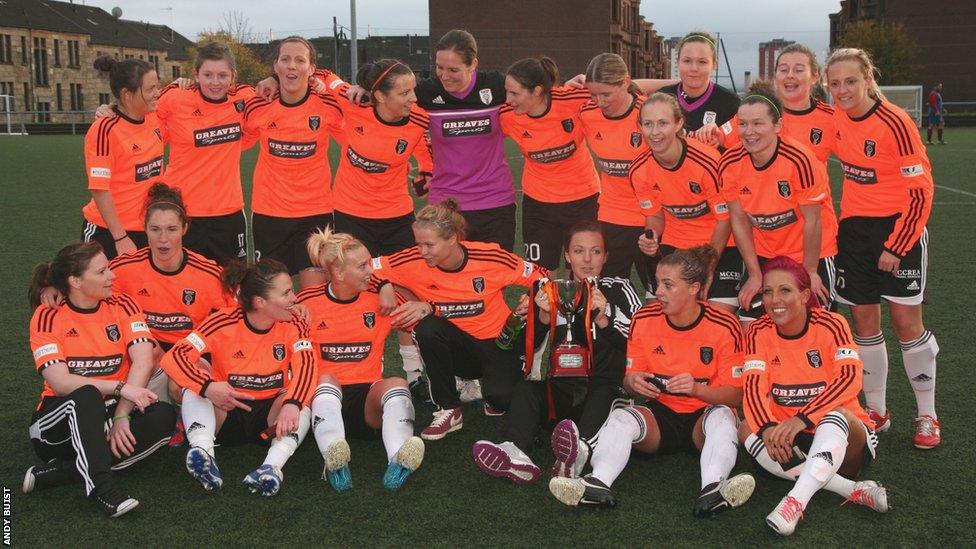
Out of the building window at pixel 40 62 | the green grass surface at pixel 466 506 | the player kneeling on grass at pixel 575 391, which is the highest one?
the building window at pixel 40 62

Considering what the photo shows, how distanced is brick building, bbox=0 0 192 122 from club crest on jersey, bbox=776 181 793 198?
54.8 m

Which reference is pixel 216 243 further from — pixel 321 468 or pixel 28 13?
pixel 28 13

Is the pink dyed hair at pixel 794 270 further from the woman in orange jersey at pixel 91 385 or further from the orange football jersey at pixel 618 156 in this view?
the woman in orange jersey at pixel 91 385

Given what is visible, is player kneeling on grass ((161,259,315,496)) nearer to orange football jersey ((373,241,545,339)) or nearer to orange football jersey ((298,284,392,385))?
orange football jersey ((298,284,392,385))

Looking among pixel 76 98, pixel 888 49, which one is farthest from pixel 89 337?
pixel 76 98

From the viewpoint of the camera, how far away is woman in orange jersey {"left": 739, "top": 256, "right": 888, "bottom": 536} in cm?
387

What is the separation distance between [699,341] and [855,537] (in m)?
1.17

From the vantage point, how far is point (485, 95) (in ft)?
19.4

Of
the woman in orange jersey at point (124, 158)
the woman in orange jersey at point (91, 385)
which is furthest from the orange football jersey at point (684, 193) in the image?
the woman in orange jersey at point (124, 158)

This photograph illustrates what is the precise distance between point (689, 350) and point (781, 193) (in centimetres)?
95

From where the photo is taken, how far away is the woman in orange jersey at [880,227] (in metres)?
4.56

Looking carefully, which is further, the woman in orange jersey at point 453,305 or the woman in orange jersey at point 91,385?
the woman in orange jersey at point 453,305

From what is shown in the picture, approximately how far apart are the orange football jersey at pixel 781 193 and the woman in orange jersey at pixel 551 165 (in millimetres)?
A: 1304

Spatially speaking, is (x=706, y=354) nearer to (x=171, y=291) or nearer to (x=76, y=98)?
(x=171, y=291)
